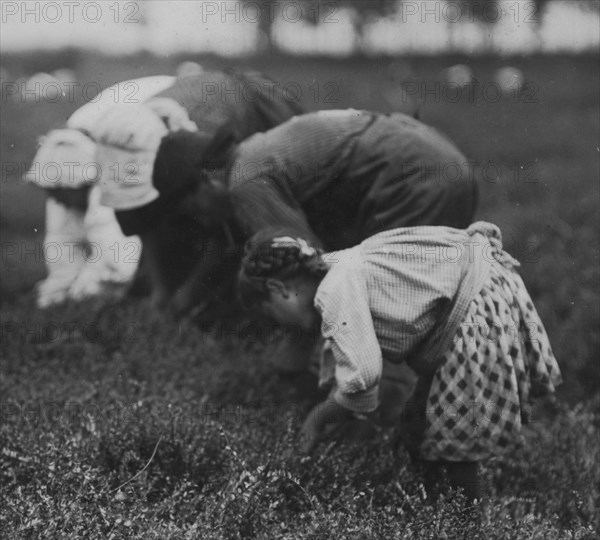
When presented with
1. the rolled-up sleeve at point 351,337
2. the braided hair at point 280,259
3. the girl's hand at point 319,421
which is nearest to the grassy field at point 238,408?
the girl's hand at point 319,421

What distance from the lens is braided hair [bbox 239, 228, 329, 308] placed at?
10.8 ft

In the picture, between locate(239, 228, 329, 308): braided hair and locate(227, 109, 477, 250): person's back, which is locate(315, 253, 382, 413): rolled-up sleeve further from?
locate(227, 109, 477, 250): person's back

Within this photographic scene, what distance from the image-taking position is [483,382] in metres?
3.13

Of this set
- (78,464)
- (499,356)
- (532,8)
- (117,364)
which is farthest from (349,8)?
(78,464)

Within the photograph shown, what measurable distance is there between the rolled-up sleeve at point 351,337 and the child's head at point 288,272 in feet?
0.71

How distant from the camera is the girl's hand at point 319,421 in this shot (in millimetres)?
3355

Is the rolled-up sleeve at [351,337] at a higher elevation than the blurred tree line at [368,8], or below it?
below

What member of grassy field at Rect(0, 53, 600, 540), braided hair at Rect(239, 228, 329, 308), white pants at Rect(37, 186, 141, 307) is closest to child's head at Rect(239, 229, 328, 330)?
braided hair at Rect(239, 228, 329, 308)

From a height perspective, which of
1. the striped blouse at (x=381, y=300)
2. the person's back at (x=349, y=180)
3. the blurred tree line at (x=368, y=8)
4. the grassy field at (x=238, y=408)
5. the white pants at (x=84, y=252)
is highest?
the blurred tree line at (x=368, y=8)

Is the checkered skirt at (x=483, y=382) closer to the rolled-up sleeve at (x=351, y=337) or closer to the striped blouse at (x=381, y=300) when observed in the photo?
the striped blouse at (x=381, y=300)

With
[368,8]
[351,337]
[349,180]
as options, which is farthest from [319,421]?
[368,8]

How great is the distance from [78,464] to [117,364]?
1.23 meters

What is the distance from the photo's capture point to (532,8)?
4672 millimetres

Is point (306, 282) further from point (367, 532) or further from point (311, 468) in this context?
point (367, 532)
